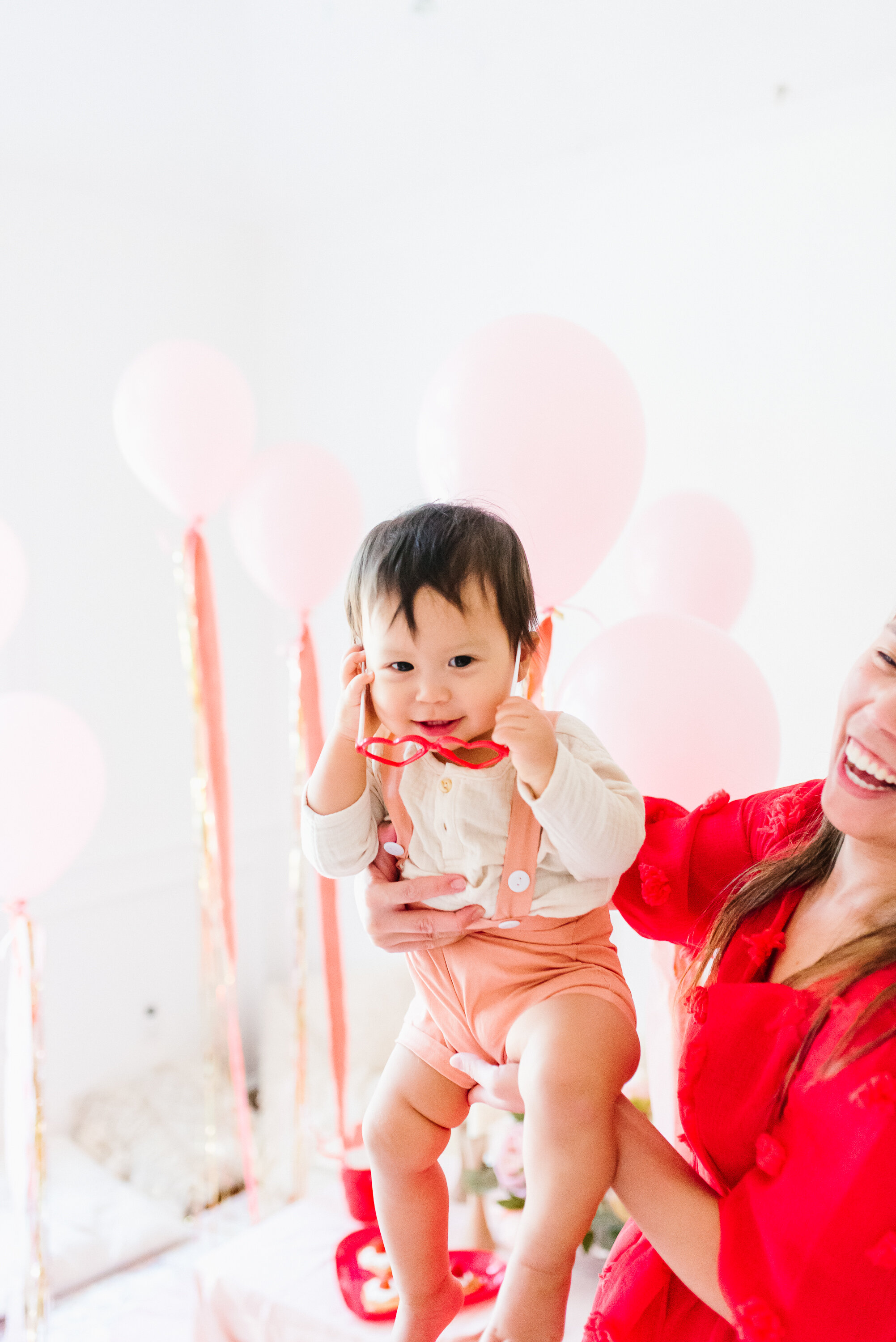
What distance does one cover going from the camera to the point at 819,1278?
Answer: 848 mm

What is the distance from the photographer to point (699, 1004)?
1020 millimetres

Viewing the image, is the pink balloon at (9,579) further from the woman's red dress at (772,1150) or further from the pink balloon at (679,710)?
the woman's red dress at (772,1150)

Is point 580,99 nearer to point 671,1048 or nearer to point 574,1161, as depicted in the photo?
point 671,1048

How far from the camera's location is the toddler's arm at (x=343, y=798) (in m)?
1.06

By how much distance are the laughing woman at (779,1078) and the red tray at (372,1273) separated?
0.53 meters

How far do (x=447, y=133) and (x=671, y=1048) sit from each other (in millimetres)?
2339

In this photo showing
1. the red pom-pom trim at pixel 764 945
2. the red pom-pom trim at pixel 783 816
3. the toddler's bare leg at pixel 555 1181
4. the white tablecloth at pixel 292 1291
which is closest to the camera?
the toddler's bare leg at pixel 555 1181

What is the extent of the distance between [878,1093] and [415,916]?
1.52 ft

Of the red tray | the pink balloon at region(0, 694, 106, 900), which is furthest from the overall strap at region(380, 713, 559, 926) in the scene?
the pink balloon at region(0, 694, 106, 900)

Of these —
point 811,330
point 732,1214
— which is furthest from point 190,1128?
point 811,330

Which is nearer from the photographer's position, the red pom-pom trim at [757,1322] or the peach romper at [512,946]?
the red pom-pom trim at [757,1322]

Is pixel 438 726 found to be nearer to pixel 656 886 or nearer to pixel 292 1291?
pixel 656 886

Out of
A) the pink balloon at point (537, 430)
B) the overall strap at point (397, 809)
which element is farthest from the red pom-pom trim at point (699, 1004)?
the pink balloon at point (537, 430)

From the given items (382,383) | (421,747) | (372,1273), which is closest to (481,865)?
(421,747)
